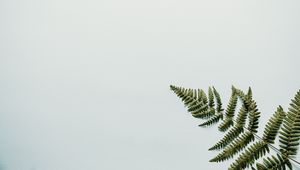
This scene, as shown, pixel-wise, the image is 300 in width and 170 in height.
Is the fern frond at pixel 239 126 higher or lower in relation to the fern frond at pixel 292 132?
higher

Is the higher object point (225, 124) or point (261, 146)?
point (225, 124)

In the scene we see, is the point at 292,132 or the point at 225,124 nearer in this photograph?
the point at 292,132

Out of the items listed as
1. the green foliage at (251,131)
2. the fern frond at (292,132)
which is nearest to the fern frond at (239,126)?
the green foliage at (251,131)

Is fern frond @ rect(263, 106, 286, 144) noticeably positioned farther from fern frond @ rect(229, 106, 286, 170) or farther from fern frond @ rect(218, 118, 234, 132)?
fern frond @ rect(218, 118, 234, 132)

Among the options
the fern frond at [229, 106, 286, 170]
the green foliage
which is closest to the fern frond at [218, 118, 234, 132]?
the green foliage

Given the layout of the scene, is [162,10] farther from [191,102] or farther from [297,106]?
[297,106]

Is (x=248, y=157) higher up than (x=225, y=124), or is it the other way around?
(x=225, y=124)

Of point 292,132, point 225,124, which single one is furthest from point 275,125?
point 225,124

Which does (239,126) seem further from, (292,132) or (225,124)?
(292,132)

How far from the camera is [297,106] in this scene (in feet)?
2.74

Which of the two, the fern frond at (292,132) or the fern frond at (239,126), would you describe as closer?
the fern frond at (292,132)

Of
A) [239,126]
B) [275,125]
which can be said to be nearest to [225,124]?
[239,126]

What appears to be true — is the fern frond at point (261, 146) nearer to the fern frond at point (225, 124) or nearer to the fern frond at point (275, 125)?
the fern frond at point (275, 125)

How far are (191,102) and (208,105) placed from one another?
58mm
